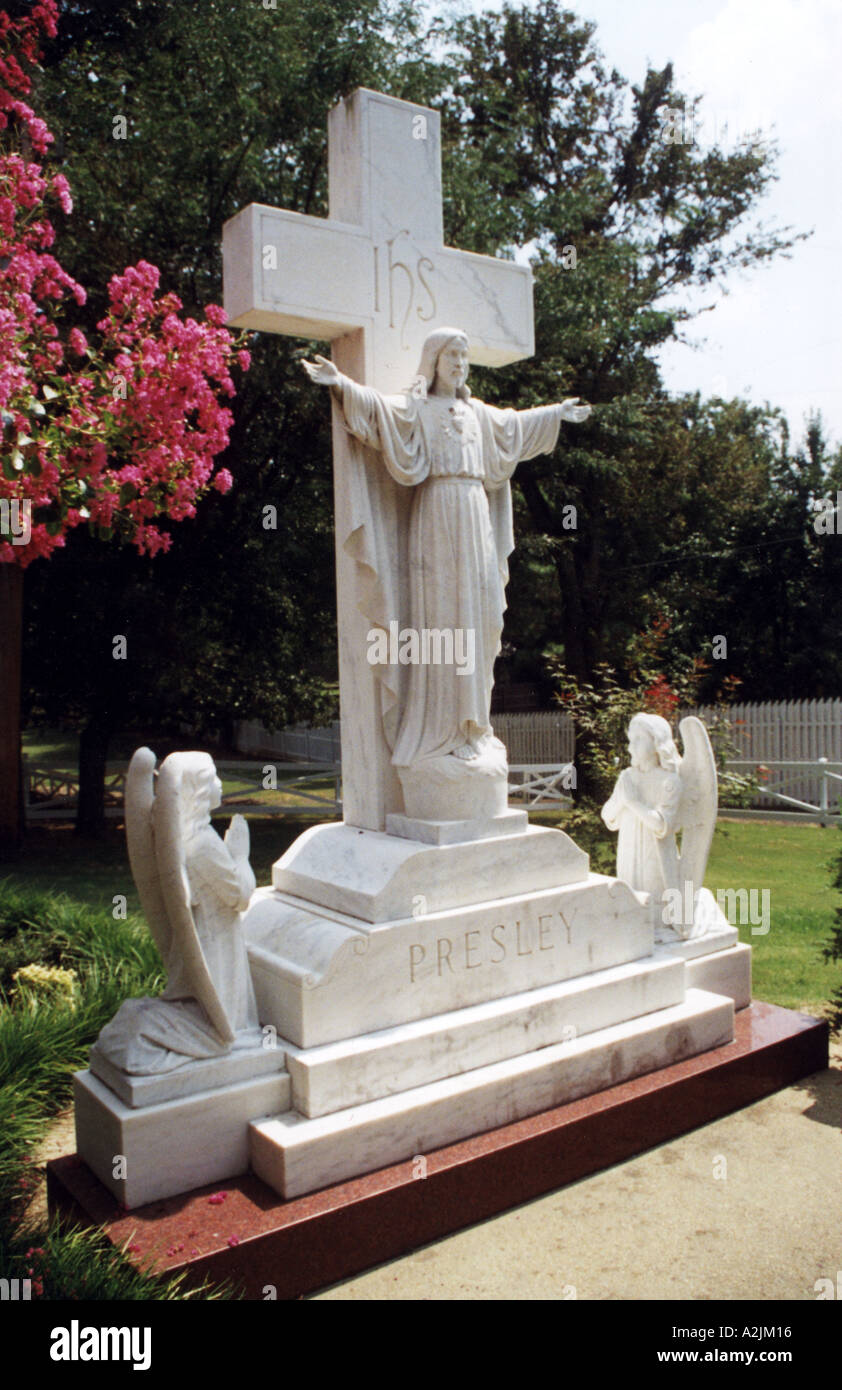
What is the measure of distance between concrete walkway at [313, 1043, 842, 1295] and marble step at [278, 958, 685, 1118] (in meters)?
0.59

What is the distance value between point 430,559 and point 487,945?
176cm

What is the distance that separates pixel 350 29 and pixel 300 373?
376 centimetres

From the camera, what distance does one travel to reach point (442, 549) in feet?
15.8

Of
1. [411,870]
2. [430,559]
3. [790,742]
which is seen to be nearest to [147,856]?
[411,870]

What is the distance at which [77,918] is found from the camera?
23.0 ft

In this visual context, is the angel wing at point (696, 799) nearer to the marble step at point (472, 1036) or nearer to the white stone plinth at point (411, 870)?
the marble step at point (472, 1036)

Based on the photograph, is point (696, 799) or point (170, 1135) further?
point (696, 799)

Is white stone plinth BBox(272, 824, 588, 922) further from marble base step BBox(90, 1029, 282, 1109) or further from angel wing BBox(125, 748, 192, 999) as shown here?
angel wing BBox(125, 748, 192, 999)

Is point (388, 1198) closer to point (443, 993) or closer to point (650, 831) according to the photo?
point (443, 993)

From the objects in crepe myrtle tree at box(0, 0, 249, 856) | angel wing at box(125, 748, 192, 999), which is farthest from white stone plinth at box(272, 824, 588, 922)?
crepe myrtle tree at box(0, 0, 249, 856)

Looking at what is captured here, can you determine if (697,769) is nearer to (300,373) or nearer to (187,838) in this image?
(187,838)

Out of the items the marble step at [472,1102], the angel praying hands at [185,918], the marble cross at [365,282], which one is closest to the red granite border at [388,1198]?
the marble step at [472,1102]

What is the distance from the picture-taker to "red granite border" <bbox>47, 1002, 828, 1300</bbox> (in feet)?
11.4

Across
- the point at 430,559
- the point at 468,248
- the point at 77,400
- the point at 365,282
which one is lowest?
the point at 430,559
